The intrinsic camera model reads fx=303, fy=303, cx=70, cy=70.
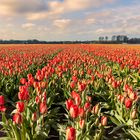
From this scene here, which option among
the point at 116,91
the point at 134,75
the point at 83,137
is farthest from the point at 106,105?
the point at 134,75

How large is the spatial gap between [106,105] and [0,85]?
3.23 m

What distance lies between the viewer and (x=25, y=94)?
466cm

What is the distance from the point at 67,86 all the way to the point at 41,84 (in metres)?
1.96

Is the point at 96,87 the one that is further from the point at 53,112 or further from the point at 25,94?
the point at 25,94

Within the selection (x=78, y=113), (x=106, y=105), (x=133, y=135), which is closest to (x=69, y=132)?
(x=78, y=113)

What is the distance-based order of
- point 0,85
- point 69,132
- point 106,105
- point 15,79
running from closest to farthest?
point 69,132, point 106,105, point 0,85, point 15,79

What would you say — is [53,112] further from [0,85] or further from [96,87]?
[0,85]

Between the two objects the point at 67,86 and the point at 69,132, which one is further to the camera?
the point at 67,86

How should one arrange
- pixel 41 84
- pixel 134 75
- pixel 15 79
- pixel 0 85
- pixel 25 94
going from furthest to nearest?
pixel 134 75 → pixel 15 79 → pixel 0 85 → pixel 41 84 → pixel 25 94

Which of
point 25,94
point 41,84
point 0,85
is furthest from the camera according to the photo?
point 0,85

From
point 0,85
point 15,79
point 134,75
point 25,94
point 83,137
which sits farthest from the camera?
point 134,75

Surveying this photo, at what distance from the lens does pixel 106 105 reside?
21.9 ft

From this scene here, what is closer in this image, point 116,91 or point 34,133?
point 34,133

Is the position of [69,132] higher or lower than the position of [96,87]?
higher
